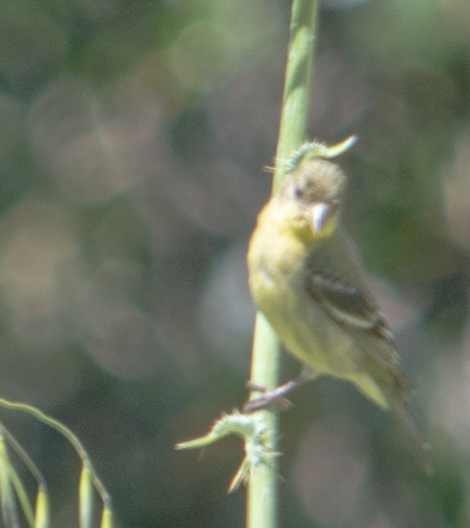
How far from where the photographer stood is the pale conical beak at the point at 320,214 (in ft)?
9.90

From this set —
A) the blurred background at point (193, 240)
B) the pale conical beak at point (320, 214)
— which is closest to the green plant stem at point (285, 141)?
the pale conical beak at point (320, 214)

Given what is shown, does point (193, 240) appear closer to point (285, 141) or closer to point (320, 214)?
point (320, 214)

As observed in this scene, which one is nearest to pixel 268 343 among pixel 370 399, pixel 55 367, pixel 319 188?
pixel 319 188

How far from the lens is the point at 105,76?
155 inches

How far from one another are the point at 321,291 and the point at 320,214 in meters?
0.35

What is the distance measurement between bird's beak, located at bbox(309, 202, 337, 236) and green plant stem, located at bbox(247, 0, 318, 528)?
1.22 m

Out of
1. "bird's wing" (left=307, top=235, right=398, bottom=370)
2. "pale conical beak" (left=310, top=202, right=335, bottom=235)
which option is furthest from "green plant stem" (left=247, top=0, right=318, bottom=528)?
"bird's wing" (left=307, top=235, right=398, bottom=370)

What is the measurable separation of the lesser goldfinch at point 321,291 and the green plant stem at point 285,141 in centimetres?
110

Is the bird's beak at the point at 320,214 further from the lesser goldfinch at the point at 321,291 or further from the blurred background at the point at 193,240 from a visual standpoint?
the blurred background at the point at 193,240

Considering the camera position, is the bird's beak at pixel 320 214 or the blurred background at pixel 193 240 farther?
the blurred background at pixel 193 240

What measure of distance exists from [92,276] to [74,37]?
95 cm

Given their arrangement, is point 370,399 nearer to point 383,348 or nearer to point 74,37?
point 383,348

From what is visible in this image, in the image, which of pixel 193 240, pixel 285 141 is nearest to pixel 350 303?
pixel 193 240

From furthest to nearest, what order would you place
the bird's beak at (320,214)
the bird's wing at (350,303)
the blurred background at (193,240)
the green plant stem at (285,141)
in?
the blurred background at (193,240) → the bird's wing at (350,303) → the bird's beak at (320,214) → the green plant stem at (285,141)
